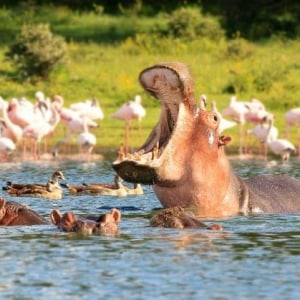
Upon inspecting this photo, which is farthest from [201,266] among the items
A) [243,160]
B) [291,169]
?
[243,160]

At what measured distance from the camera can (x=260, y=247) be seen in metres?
10.7

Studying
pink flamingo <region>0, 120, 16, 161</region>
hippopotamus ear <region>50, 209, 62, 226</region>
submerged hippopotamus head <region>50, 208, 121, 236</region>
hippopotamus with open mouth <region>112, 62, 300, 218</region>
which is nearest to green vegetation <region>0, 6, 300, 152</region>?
pink flamingo <region>0, 120, 16, 161</region>

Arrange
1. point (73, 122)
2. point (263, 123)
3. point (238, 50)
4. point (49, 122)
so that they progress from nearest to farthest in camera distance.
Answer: point (73, 122), point (49, 122), point (263, 123), point (238, 50)

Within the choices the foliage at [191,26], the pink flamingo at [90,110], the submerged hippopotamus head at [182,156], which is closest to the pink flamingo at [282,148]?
the pink flamingo at [90,110]

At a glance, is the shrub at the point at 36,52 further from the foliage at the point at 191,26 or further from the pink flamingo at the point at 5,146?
the pink flamingo at the point at 5,146

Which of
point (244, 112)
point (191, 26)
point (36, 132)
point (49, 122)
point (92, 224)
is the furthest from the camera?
point (191, 26)

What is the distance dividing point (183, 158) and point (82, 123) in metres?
13.6

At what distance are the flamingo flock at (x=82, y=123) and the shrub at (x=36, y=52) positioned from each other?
8.32 feet

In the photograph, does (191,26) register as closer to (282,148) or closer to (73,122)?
(73,122)

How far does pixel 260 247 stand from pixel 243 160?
1197 cm

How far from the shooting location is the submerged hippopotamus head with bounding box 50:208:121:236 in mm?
11266

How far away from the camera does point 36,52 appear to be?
29.8m

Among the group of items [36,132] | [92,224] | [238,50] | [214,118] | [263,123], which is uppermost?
[238,50]

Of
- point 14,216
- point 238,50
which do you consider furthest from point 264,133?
point 14,216
